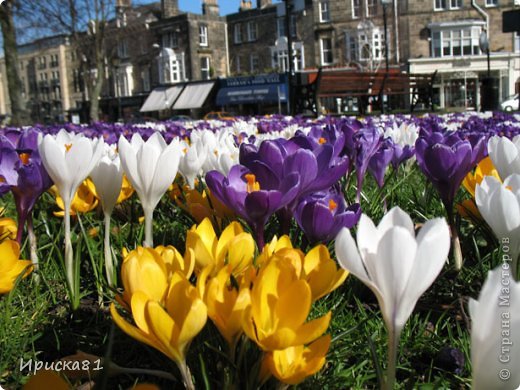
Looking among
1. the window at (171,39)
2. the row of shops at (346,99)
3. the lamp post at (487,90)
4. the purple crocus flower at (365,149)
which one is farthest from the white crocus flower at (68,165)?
the window at (171,39)

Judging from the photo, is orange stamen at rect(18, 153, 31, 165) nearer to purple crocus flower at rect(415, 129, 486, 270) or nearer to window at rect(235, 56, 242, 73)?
purple crocus flower at rect(415, 129, 486, 270)

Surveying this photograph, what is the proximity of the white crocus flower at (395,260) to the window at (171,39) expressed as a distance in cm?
4839

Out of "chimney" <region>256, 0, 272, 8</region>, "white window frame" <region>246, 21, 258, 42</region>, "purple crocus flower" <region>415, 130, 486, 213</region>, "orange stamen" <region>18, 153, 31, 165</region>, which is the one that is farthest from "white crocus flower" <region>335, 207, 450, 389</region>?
"chimney" <region>256, 0, 272, 8</region>

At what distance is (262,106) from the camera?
34906mm

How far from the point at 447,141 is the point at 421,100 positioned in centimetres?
1763

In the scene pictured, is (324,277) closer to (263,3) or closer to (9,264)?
(9,264)

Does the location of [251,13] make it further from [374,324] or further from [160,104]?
[374,324]

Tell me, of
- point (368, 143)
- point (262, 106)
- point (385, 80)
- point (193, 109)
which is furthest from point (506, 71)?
point (368, 143)

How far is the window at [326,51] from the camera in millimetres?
41312

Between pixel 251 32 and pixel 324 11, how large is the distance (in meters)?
6.81

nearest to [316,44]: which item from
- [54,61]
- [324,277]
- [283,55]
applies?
[283,55]

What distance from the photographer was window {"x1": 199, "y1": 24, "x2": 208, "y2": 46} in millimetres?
46281

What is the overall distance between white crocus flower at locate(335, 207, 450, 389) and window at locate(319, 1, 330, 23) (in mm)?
42676

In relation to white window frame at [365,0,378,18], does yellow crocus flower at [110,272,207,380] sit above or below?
below
